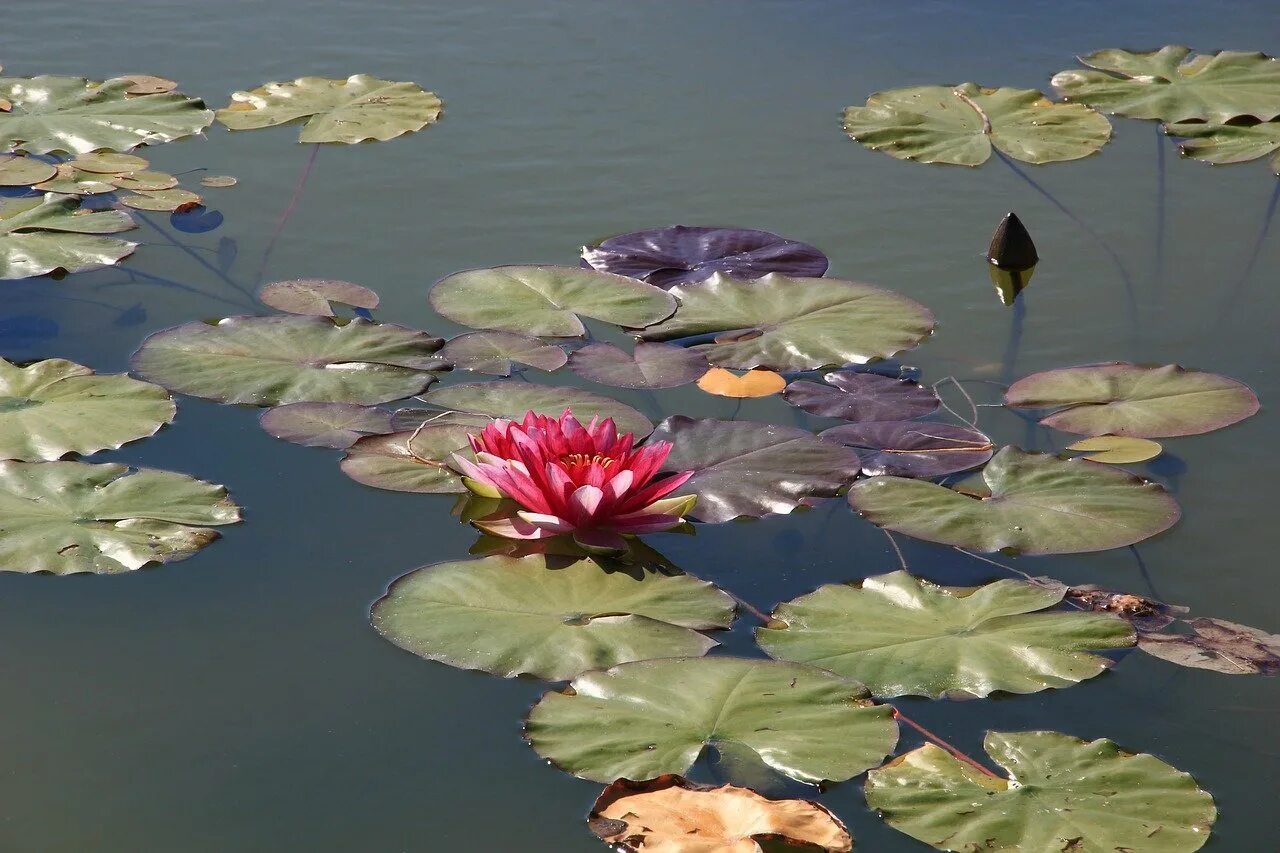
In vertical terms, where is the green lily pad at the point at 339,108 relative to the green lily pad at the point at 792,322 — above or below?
above

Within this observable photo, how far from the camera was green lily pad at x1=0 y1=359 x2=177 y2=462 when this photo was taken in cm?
263

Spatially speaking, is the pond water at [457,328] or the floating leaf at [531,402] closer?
the pond water at [457,328]

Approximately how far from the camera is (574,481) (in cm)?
235

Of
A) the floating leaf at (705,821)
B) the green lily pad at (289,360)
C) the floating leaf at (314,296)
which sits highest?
the floating leaf at (314,296)

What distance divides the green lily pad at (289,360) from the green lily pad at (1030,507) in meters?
1.07

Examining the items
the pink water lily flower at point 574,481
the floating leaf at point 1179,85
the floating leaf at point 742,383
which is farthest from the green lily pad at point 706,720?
the floating leaf at point 1179,85

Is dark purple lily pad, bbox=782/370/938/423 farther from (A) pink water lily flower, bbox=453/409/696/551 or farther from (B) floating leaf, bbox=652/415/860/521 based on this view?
(A) pink water lily flower, bbox=453/409/696/551

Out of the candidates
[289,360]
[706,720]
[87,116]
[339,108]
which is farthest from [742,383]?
[87,116]

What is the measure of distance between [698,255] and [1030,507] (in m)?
1.30

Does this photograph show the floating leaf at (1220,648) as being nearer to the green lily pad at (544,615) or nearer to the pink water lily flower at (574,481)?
the green lily pad at (544,615)

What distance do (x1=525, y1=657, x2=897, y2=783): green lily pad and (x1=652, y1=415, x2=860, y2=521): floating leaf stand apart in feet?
1.57

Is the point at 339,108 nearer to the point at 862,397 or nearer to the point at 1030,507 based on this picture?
the point at 862,397

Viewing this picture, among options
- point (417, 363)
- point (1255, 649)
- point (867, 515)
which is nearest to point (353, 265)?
point (417, 363)

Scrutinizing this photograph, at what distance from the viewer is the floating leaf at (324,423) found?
8.84 feet
